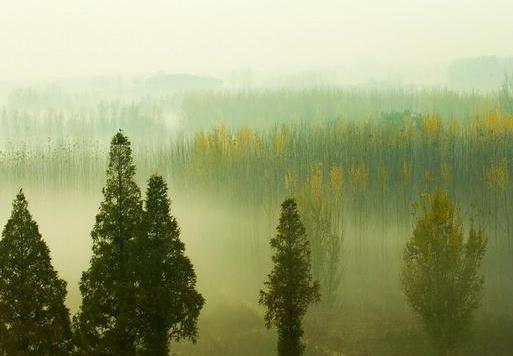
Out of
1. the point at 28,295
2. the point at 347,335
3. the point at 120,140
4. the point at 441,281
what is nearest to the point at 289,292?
the point at 120,140

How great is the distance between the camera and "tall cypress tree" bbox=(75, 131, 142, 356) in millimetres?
33906

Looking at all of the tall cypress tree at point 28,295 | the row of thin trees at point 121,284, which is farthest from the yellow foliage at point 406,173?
the tall cypress tree at point 28,295

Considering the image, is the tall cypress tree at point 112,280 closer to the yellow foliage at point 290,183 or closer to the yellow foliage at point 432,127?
the yellow foliage at point 290,183

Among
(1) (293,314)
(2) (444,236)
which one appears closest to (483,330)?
(2) (444,236)

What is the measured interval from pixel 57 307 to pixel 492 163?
8201 cm

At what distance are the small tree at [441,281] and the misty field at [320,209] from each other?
190 inches

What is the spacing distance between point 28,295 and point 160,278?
736 centimetres

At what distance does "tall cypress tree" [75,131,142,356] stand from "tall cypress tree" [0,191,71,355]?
1.61 metres

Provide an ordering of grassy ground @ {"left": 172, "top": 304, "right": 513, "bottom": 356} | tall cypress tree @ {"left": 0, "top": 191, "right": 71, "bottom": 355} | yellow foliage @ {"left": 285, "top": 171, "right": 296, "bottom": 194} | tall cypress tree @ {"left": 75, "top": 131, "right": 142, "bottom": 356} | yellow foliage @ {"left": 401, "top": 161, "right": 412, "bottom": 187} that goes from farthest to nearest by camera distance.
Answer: yellow foliage @ {"left": 285, "top": 171, "right": 296, "bottom": 194}, yellow foliage @ {"left": 401, "top": 161, "right": 412, "bottom": 187}, grassy ground @ {"left": 172, "top": 304, "right": 513, "bottom": 356}, tall cypress tree @ {"left": 75, "top": 131, "right": 142, "bottom": 356}, tall cypress tree @ {"left": 0, "top": 191, "right": 71, "bottom": 355}

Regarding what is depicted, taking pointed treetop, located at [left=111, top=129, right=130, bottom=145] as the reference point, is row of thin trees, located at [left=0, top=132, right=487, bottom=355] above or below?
below

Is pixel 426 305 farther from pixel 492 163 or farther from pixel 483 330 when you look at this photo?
pixel 492 163

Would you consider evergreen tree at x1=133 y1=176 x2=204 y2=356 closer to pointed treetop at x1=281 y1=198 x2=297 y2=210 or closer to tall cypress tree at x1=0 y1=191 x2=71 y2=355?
tall cypress tree at x1=0 y1=191 x2=71 y2=355

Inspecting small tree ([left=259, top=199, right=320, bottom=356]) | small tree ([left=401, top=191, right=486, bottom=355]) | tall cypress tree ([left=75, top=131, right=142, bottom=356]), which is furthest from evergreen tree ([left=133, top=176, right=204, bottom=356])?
small tree ([left=401, top=191, right=486, bottom=355])

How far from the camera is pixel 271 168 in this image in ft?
359
